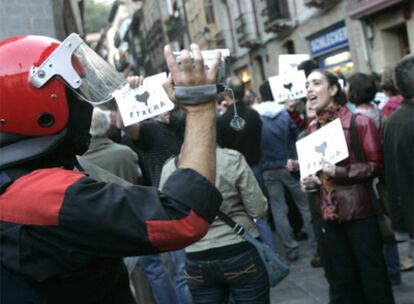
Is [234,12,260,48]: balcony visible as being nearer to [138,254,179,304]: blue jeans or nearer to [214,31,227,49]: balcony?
[214,31,227,49]: balcony

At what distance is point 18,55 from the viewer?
1661mm

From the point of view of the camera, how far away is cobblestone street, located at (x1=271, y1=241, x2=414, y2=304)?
194 inches

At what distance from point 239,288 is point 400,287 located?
224cm

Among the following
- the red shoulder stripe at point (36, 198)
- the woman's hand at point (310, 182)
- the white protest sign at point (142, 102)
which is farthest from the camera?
the white protest sign at point (142, 102)

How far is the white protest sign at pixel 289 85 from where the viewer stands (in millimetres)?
5762

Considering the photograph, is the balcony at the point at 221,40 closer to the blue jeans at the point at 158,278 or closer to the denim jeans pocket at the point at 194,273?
the blue jeans at the point at 158,278

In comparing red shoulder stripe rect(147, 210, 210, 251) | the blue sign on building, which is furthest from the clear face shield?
the blue sign on building

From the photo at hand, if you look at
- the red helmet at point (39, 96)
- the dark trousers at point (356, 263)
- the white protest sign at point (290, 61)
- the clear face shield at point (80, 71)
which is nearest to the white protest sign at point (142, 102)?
the dark trousers at point (356, 263)

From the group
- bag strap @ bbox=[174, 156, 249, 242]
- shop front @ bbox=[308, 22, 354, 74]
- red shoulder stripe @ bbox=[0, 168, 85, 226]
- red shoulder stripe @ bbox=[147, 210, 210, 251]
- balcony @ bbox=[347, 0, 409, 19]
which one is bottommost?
bag strap @ bbox=[174, 156, 249, 242]

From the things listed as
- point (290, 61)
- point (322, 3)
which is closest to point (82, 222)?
point (290, 61)

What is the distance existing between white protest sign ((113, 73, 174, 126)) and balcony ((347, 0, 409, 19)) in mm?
10900

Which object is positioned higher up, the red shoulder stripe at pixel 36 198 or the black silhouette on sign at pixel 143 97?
the black silhouette on sign at pixel 143 97

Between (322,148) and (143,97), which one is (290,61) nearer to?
(143,97)

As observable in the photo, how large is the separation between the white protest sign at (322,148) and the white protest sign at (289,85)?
1.82 metres
